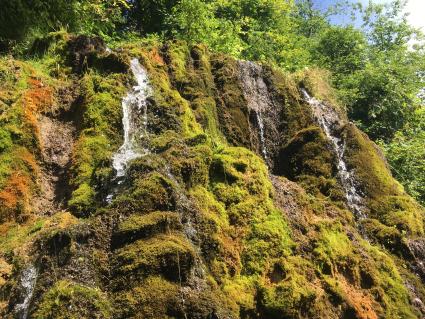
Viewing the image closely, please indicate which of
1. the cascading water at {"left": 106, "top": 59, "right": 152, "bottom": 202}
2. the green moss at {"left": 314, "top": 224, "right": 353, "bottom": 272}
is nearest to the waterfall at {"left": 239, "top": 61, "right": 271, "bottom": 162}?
the cascading water at {"left": 106, "top": 59, "right": 152, "bottom": 202}

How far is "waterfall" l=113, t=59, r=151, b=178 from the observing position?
6.96 meters

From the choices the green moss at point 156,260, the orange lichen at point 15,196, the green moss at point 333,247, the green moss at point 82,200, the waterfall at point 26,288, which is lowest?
the orange lichen at point 15,196

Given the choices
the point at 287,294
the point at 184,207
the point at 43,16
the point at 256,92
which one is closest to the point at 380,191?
the point at 256,92

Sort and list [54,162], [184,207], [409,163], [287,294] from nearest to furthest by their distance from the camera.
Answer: [287,294], [184,207], [54,162], [409,163]

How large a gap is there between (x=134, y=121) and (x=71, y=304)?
4255mm

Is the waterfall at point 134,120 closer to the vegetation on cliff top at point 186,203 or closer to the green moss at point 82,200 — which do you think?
the vegetation on cliff top at point 186,203

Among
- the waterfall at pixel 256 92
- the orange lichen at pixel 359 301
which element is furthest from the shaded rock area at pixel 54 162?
the waterfall at pixel 256 92

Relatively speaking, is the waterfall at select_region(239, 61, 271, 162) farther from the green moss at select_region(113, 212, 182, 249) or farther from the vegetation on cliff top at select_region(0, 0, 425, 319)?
the green moss at select_region(113, 212, 182, 249)

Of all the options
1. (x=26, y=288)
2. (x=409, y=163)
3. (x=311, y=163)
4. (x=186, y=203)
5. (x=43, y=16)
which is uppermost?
(x=43, y=16)

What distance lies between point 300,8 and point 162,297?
25.4 m

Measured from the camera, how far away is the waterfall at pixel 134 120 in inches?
274

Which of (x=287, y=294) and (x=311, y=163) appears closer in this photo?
(x=287, y=294)

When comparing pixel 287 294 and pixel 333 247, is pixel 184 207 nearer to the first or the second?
pixel 287 294

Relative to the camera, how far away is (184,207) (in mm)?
5797
